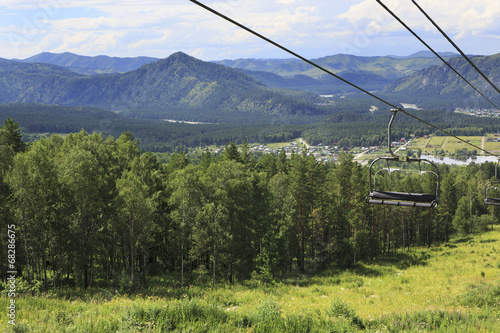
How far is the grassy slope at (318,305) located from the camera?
38.1 ft

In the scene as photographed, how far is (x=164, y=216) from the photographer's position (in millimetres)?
32188

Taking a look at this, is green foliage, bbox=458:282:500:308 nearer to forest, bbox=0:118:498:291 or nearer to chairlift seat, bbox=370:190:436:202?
chairlift seat, bbox=370:190:436:202

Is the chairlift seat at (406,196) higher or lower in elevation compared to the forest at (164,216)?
higher

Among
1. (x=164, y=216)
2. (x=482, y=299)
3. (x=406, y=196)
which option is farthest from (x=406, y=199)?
(x=164, y=216)

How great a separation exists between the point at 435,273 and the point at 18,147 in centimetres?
5010

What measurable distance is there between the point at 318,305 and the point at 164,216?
54.8ft

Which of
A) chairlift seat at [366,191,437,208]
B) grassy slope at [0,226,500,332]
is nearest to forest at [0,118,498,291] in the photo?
grassy slope at [0,226,500,332]

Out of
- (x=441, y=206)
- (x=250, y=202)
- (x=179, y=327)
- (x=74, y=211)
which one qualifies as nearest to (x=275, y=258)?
(x=250, y=202)

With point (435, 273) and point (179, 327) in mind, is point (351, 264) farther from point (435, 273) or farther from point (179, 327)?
point (179, 327)

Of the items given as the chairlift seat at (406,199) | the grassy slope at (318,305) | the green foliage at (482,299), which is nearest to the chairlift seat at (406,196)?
the chairlift seat at (406,199)

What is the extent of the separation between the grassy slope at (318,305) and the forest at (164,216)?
3860 millimetres

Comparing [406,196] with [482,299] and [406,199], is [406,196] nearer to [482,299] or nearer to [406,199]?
[406,199]

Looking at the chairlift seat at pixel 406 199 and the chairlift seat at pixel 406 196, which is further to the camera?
the chairlift seat at pixel 406 196

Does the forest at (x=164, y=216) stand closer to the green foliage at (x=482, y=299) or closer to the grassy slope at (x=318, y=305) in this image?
the grassy slope at (x=318, y=305)
